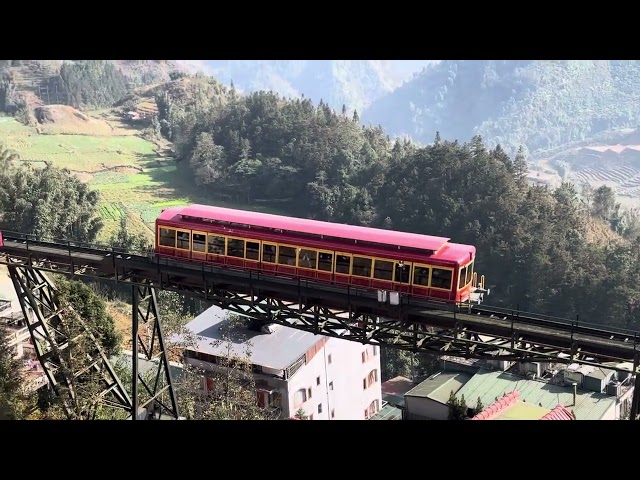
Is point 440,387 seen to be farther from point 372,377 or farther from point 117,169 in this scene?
point 117,169

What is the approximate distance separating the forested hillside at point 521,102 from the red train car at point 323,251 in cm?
12237

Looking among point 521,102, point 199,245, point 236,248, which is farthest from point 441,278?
point 521,102

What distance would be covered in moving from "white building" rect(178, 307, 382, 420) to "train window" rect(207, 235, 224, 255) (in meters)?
8.36

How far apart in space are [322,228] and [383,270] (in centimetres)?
203

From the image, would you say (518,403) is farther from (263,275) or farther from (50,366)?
(50,366)

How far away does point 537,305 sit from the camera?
46.2 m

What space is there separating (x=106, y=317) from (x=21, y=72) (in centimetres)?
10596

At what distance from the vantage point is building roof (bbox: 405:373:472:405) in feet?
85.1


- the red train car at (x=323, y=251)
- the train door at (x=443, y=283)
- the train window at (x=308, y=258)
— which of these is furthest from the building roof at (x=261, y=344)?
the train door at (x=443, y=283)

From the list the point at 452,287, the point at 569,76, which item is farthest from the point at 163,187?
the point at 569,76

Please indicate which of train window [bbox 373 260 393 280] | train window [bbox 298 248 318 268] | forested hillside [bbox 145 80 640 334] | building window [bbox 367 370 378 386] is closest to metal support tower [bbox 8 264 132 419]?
train window [bbox 298 248 318 268]

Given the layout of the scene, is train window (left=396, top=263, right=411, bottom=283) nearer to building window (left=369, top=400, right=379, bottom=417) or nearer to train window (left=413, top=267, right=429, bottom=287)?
train window (left=413, top=267, right=429, bottom=287)

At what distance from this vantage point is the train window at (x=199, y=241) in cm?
1777

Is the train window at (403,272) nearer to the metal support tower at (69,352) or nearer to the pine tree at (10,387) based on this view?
the metal support tower at (69,352)
